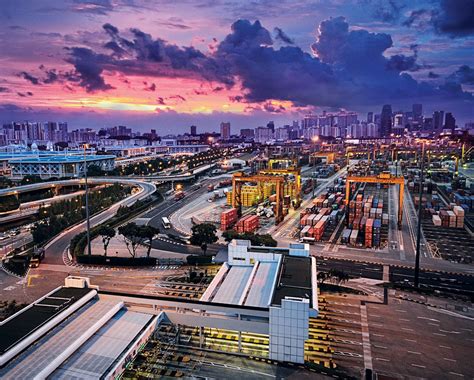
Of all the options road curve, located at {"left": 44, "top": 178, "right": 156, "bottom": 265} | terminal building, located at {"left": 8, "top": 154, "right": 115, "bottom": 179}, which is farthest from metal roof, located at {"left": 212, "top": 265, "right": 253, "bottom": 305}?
terminal building, located at {"left": 8, "top": 154, "right": 115, "bottom": 179}

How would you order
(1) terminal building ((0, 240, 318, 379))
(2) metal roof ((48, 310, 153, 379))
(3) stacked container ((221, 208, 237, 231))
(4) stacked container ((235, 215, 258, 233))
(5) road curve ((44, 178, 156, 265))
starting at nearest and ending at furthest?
(2) metal roof ((48, 310, 153, 379)) → (1) terminal building ((0, 240, 318, 379)) → (5) road curve ((44, 178, 156, 265)) → (4) stacked container ((235, 215, 258, 233)) → (3) stacked container ((221, 208, 237, 231))

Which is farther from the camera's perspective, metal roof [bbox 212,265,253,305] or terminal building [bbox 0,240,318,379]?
metal roof [bbox 212,265,253,305]

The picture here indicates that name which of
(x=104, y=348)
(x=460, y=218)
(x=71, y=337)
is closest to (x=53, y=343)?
(x=71, y=337)

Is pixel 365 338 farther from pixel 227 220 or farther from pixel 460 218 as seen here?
pixel 460 218

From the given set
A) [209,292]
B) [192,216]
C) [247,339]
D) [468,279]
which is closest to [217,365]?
A: [247,339]

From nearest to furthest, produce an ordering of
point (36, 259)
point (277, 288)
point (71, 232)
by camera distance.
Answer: point (277, 288) → point (36, 259) → point (71, 232)

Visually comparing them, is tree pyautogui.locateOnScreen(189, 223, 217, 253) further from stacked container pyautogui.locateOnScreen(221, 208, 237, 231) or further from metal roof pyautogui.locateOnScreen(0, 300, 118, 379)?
metal roof pyautogui.locateOnScreen(0, 300, 118, 379)

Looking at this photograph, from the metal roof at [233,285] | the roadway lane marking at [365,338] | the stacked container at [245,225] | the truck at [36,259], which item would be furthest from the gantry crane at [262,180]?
the truck at [36,259]

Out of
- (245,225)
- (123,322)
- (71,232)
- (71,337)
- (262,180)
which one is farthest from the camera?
(262,180)
